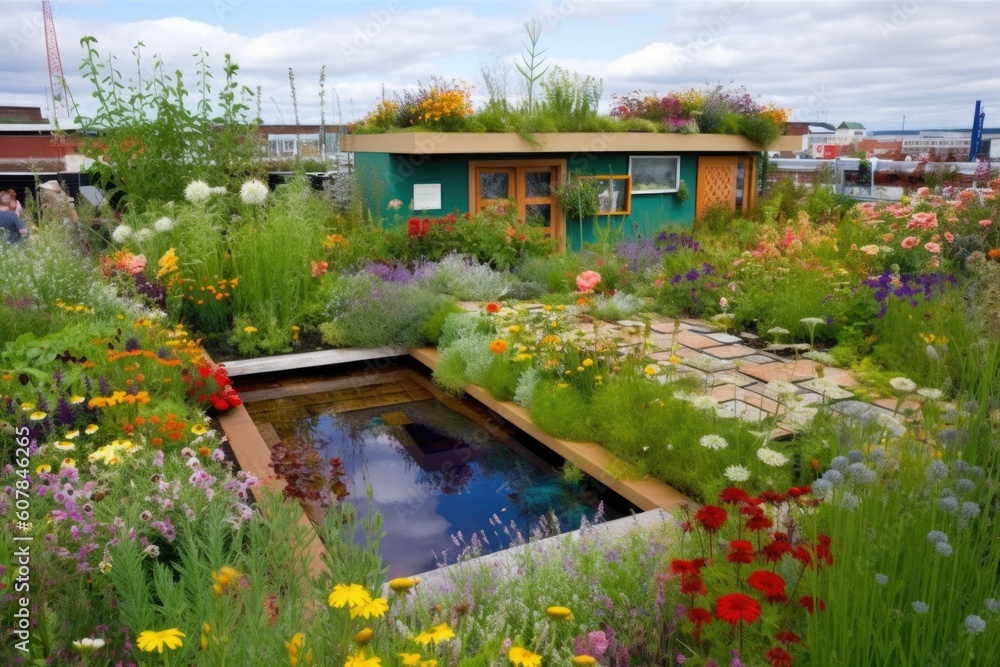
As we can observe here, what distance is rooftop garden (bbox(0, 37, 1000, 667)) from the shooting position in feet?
6.73

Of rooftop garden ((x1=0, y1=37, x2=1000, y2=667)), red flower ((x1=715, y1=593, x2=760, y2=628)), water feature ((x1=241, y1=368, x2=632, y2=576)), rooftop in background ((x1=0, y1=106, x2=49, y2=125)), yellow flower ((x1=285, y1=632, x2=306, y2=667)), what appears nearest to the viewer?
yellow flower ((x1=285, y1=632, x2=306, y2=667))

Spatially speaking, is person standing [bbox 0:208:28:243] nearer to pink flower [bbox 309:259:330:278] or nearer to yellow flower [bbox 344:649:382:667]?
pink flower [bbox 309:259:330:278]

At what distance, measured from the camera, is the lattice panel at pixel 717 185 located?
555 inches

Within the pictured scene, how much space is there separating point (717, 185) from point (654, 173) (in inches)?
65.5

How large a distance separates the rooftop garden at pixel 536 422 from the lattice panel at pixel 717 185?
3666 mm

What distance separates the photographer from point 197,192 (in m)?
8.06

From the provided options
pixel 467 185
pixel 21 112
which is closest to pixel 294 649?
pixel 467 185

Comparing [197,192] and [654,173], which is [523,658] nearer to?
[197,192]

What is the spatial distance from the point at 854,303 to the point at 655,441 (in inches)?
120

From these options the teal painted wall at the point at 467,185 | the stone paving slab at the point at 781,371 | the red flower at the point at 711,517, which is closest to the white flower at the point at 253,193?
the teal painted wall at the point at 467,185

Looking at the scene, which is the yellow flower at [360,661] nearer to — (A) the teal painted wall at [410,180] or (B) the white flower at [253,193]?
(B) the white flower at [253,193]

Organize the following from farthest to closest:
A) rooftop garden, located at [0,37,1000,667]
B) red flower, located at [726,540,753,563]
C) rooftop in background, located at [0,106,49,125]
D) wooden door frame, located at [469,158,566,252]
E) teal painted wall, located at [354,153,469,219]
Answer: rooftop in background, located at [0,106,49,125], wooden door frame, located at [469,158,566,252], teal painted wall, located at [354,153,469,219], red flower, located at [726,540,753,563], rooftop garden, located at [0,37,1000,667]

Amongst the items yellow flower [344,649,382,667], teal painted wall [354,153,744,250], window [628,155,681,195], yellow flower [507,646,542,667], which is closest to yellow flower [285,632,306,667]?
yellow flower [344,649,382,667]

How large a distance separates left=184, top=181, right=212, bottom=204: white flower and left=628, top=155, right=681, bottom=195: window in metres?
7.07
